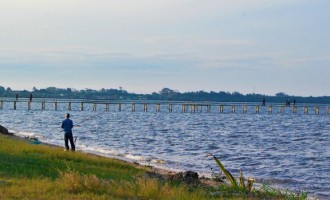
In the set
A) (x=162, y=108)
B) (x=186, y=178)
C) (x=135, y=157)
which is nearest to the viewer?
(x=186, y=178)

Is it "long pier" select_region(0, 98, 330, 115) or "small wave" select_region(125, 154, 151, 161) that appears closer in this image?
"small wave" select_region(125, 154, 151, 161)

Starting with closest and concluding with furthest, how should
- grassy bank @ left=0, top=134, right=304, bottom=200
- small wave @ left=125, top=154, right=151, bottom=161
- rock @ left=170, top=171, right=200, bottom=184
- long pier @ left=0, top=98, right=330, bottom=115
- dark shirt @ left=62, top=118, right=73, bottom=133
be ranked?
grassy bank @ left=0, top=134, right=304, bottom=200 → rock @ left=170, top=171, right=200, bottom=184 → dark shirt @ left=62, top=118, right=73, bottom=133 → small wave @ left=125, top=154, right=151, bottom=161 → long pier @ left=0, top=98, right=330, bottom=115

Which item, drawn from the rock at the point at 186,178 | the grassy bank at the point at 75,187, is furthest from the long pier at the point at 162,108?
the grassy bank at the point at 75,187

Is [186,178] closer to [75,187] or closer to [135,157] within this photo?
[75,187]

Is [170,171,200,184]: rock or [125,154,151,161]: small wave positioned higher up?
[170,171,200,184]: rock

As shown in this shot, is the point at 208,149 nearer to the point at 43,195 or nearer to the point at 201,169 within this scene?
the point at 201,169

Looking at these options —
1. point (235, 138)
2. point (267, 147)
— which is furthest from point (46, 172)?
point (235, 138)

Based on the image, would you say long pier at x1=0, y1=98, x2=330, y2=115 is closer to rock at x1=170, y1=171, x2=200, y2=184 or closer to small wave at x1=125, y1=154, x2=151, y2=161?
small wave at x1=125, y1=154, x2=151, y2=161

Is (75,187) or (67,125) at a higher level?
(67,125)

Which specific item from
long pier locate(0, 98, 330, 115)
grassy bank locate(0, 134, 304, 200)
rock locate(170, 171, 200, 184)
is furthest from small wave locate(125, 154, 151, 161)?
long pier locate(0, 98, 330, 115)

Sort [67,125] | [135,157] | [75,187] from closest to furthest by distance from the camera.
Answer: [75,187] < [67,125] < [135,157]

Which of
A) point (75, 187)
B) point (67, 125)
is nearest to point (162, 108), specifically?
point (67, 125)

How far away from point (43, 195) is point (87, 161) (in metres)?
9.52

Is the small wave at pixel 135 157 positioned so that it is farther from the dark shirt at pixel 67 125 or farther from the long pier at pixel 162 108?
the long pier at pixel 162 108
